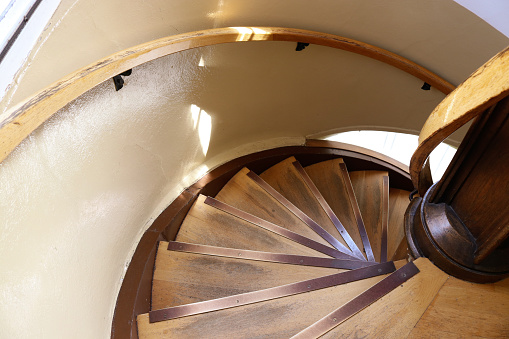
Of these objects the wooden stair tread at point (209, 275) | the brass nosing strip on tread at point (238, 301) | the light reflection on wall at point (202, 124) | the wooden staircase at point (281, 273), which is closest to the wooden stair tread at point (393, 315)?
the wooden staircase at point (281, 273)

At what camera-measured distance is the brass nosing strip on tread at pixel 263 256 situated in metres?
1.89

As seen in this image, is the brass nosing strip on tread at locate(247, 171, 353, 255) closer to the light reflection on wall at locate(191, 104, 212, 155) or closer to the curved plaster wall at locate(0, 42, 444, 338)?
the curved plaster wall at locate(0, 42, 444, 338)

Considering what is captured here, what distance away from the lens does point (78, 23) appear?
1001 millimetres

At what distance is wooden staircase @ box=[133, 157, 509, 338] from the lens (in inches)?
49.5

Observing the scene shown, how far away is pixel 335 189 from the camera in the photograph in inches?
116

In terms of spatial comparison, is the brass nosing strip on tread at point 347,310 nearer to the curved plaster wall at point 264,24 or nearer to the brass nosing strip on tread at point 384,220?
the curved plaster wall at point 264,24

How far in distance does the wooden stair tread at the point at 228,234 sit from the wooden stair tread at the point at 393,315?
883mm

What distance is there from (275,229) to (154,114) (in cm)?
97

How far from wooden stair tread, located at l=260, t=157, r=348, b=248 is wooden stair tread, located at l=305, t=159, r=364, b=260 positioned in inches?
11.5

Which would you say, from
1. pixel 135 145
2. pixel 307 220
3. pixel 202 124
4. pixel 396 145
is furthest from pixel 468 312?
pixel 396 145

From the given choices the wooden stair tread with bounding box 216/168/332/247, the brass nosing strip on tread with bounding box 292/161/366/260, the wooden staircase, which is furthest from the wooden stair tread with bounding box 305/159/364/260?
the wooden stair tread with bounding box 216/168/332/247

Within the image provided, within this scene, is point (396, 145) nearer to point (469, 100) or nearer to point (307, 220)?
point (307, 220)

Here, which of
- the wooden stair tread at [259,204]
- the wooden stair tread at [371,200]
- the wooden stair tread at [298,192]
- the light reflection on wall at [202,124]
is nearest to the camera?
the light reflection on wall at [202,124]

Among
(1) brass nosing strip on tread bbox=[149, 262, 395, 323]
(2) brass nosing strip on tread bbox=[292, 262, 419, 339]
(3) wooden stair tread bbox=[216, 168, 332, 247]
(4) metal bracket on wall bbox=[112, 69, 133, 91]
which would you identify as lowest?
(2) brass nosing strip on tread bbox=[292, 262, 419, 339]
